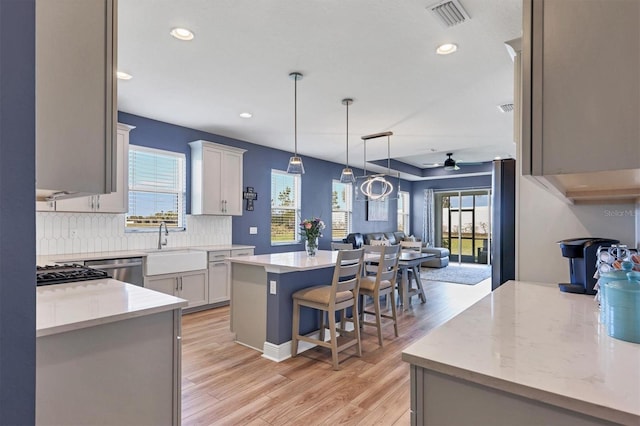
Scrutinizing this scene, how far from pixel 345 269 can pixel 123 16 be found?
251 cm

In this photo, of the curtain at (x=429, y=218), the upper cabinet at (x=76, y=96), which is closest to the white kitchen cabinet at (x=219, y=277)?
the upper cabinet at (x=76, y=96)

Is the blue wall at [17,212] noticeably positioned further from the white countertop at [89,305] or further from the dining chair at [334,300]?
the dining chair at [334,300]

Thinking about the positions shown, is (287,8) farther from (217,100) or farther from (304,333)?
(304,333)

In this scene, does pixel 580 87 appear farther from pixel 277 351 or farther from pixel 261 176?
pixel 261 176

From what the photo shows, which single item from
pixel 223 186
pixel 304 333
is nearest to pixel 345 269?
pixel 304 333

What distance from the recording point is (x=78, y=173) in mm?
1271

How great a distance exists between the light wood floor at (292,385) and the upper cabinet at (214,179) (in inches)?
75.8

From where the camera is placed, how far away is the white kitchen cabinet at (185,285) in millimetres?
4184

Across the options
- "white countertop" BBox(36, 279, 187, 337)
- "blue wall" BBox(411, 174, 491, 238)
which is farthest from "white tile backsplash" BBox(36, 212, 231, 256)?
"blue wall" BBox(411, 174, 491, 238)

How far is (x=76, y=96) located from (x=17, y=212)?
0.81 metres

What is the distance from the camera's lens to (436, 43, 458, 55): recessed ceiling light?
105 inches

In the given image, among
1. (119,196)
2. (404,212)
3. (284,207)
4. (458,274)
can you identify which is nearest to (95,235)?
(119,196)

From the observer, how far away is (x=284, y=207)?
22.2 ft

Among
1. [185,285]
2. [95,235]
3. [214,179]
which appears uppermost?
[214,179]
